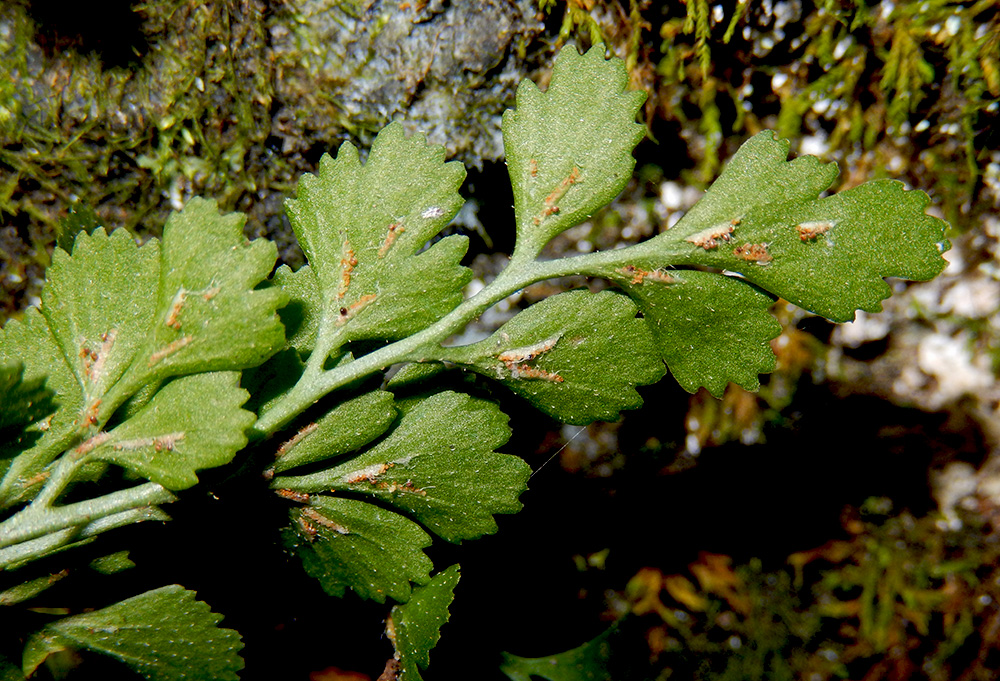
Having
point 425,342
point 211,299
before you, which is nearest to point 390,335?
point 425,342

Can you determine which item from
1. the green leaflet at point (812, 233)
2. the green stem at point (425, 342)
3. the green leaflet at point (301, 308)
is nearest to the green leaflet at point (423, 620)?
the green stem at point (425, 342)

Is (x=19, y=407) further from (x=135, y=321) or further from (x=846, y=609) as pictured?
(x=846, y=609)

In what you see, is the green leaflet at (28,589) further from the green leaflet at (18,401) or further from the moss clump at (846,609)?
the moss clump at (846,609)

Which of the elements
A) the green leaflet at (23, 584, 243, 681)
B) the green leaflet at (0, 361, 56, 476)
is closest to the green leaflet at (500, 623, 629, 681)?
the green leaflet at (23, 584, 243, 681)

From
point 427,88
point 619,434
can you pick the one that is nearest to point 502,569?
point 619,434

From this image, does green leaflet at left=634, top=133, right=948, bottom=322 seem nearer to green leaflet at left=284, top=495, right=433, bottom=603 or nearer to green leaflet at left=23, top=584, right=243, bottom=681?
green leaflet at left=284, top=495, right=433, bottom=603

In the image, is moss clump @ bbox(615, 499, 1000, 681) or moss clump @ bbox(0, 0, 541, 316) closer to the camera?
moss clump @ bbox(0, 0, 541, 316)
